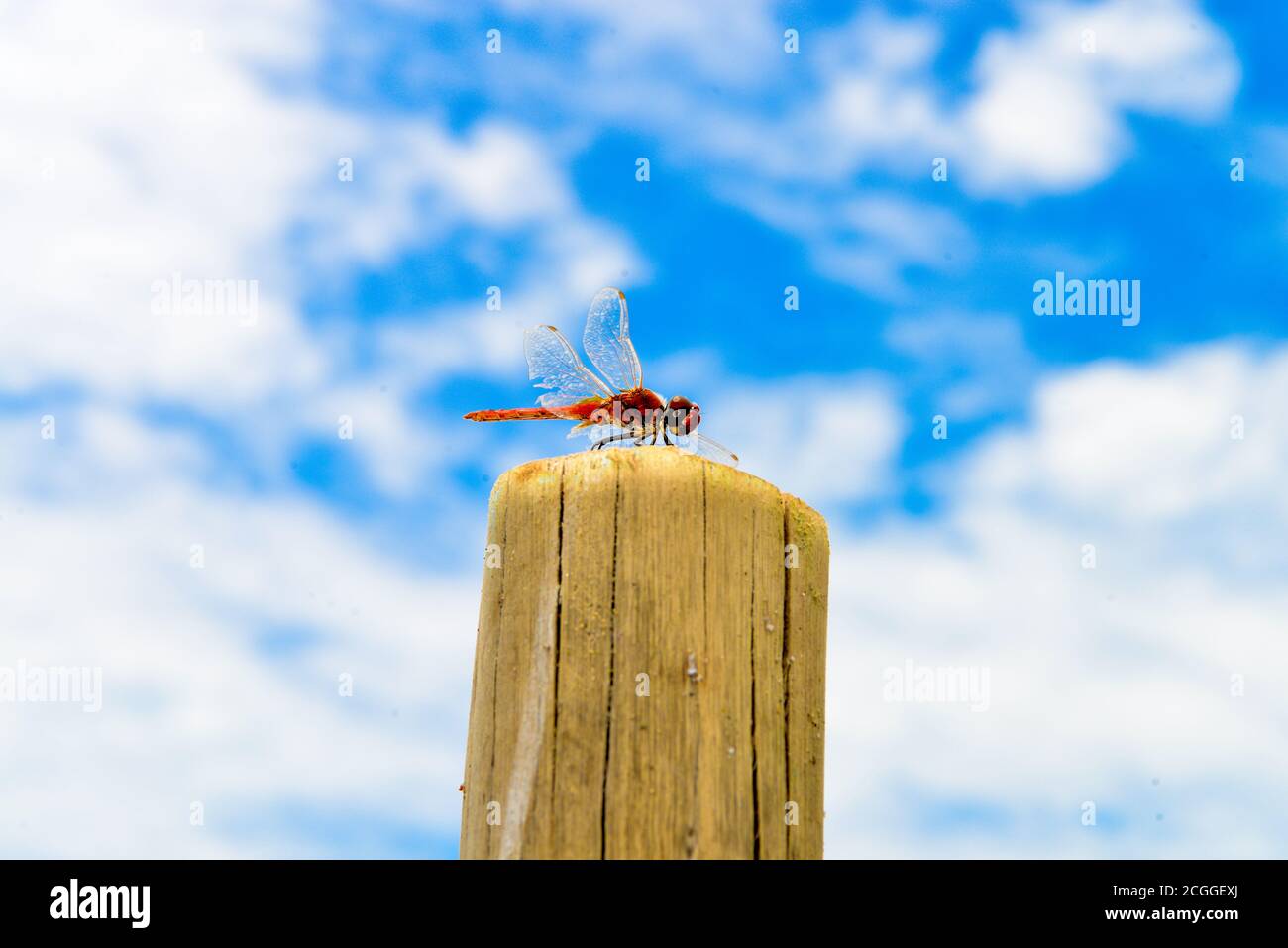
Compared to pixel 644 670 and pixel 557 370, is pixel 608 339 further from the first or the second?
pixel 644 670

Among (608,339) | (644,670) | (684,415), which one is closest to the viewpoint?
(644,670)

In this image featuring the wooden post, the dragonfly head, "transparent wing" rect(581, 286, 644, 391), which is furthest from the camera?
"transparent wing" rect(581, 286, 644, 391)

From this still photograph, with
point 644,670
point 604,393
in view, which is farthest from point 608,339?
point 644,670

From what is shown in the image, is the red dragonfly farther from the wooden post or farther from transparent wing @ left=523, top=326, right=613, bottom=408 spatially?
the wooden post

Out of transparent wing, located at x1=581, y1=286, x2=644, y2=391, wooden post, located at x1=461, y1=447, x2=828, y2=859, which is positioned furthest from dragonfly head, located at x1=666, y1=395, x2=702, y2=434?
wooden post, located at x1=461, y1=447, x2=828, y2=859

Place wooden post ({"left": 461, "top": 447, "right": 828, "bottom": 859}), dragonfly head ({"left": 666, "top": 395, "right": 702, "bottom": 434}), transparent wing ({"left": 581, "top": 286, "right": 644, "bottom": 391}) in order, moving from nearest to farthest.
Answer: wooden post ({"left": 461, "top": 447, "right": 828, "bottom": 859}), dragonfly head ({"left": 666, "top": 395, "right": 702, "bottom": 434}), transparent wing ({"left": 581, "top": 286, "right": 644, "bottom": 391})

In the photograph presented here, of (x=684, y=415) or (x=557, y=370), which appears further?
(x=557, y=370)

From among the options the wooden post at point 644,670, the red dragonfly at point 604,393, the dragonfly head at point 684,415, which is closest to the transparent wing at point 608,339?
the red dragonfly at point 604,393
